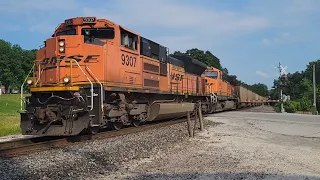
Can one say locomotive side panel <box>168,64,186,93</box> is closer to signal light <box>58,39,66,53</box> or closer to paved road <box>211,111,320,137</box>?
paved road <box>211,111,320,137</box>

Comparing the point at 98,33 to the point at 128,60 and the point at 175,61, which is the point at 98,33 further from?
the point at 175,61

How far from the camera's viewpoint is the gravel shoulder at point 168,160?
6.22m

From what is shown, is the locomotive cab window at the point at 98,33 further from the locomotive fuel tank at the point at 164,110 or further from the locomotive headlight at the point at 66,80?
the locomotive fuel tank at the point at 164,110

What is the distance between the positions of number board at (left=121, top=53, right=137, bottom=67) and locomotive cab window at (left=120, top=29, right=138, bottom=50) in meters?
0.35

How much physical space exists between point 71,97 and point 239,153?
505 centimetres

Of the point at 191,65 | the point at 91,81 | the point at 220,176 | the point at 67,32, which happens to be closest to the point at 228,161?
the point at 220,176

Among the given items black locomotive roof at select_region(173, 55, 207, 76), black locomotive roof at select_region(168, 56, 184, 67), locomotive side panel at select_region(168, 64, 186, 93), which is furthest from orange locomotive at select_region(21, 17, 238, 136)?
black locomotive roof at select_region(173, 55, 207, 76)

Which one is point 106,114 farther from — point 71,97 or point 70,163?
point 70,163

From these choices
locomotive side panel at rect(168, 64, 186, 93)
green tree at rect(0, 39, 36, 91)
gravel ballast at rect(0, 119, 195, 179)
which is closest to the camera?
gravel ballast at rect(0, 119, 195, 179)

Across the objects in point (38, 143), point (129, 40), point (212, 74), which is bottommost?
point (38, 143)

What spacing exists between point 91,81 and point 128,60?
2205 mm

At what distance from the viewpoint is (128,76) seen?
40.3 ft

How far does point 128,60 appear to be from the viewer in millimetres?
12297

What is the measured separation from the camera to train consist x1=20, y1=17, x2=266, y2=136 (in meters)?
9.80
